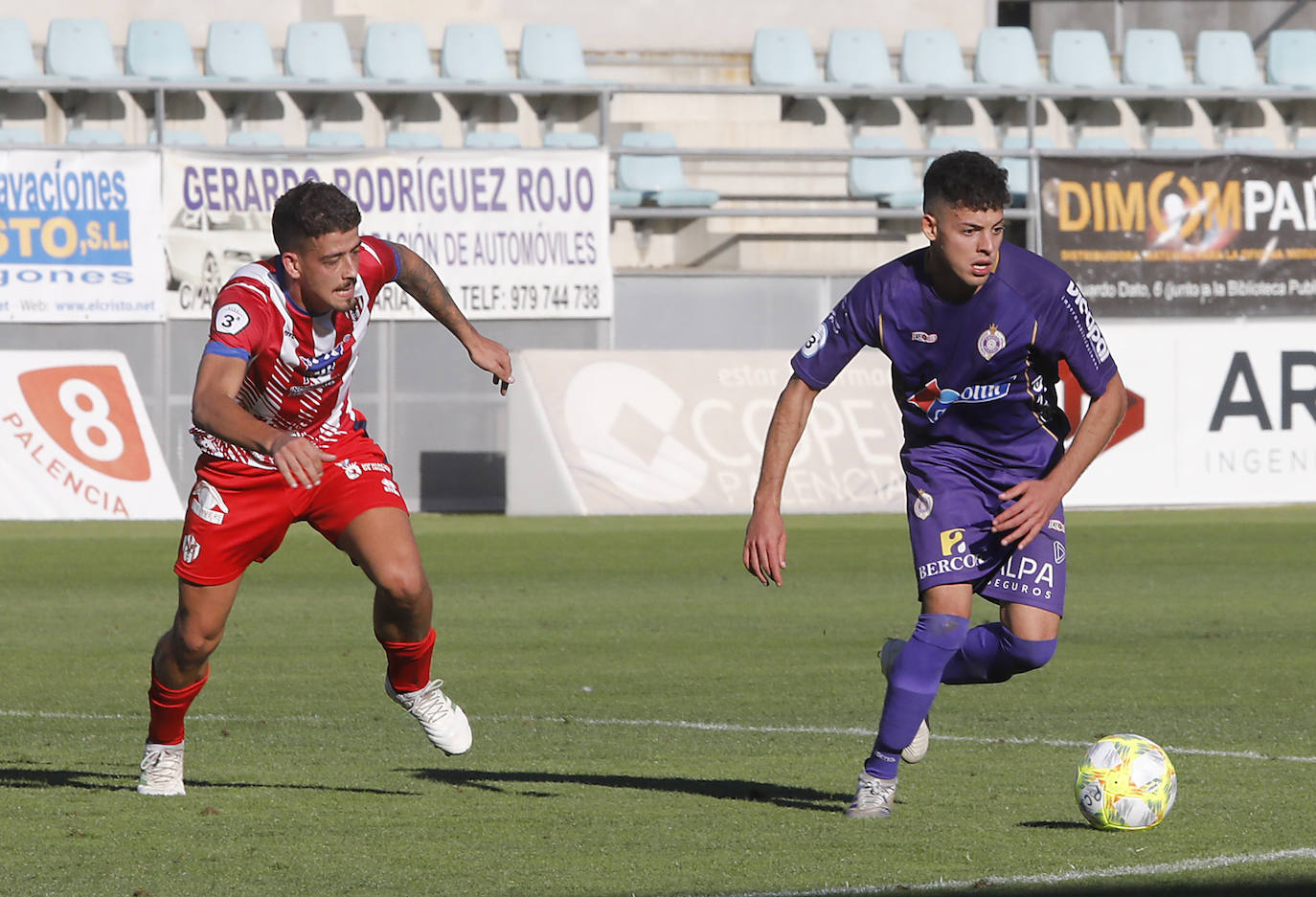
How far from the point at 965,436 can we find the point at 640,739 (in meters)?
2.22

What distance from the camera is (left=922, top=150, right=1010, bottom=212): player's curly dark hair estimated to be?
5.91m

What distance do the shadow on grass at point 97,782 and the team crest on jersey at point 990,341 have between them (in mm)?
2302

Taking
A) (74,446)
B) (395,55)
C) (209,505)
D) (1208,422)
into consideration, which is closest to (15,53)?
(395,55)

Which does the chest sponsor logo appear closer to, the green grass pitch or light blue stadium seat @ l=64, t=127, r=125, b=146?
the green grass pitch

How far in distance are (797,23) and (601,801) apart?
23500 millimetres

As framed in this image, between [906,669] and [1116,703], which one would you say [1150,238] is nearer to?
[1116,703]

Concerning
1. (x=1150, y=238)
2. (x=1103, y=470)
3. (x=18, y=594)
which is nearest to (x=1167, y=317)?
(x=1150, y=238)

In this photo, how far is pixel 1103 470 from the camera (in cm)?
2053

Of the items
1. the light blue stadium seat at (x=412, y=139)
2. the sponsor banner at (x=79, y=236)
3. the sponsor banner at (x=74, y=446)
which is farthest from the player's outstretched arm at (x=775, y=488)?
the light blue stadium seat at (x=412, y=139)

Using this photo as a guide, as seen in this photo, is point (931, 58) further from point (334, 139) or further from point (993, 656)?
point (993, 656)

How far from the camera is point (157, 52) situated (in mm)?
24281

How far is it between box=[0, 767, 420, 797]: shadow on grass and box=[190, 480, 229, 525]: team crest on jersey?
0.96 m

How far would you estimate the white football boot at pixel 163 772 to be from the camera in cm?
667

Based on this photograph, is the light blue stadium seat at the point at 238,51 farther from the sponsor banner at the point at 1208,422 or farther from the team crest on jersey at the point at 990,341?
the team crest on jersey at the point at 990,341
